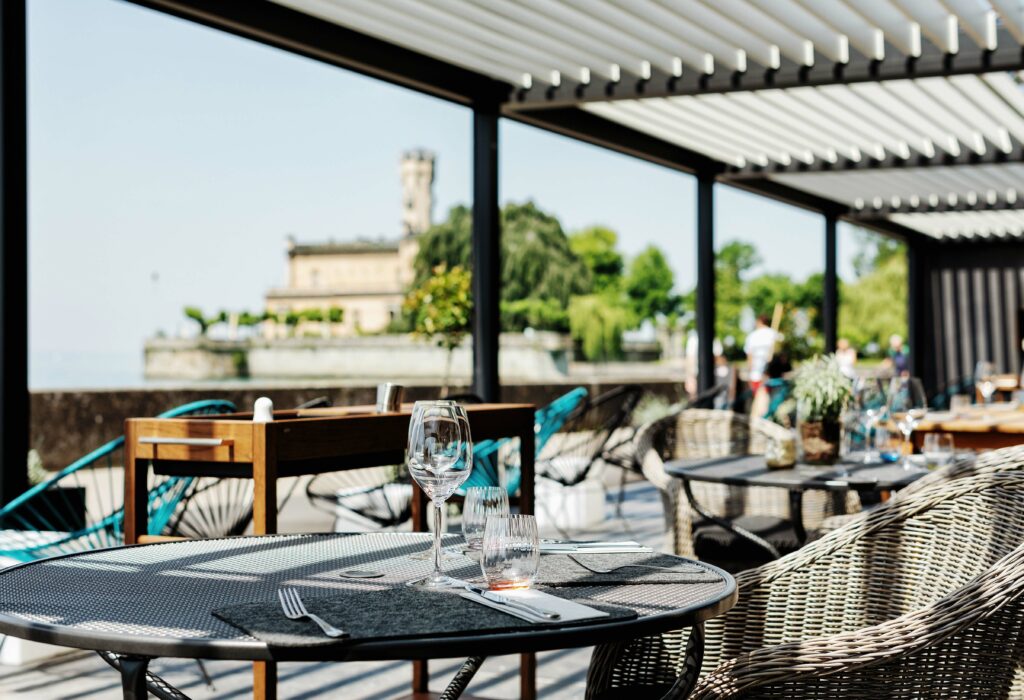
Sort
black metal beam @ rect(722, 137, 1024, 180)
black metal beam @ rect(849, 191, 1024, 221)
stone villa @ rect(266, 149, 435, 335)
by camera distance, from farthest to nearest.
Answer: stone villa @ rect(266, 149, 435, 335) < black metal beam @ rect(849, 191, 1024, 221) < black metal beam @ rect(722, 137, 1024, 180)

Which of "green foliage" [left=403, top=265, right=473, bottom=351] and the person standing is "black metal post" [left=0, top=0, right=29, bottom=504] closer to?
"green foliage" [left=403, top=265, right=473, bottom=351]

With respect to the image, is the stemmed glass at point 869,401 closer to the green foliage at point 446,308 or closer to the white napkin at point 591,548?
the white napkin at point 591,548

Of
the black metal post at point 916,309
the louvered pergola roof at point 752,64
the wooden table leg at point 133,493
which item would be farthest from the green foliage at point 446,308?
the black metal post at point 916,309

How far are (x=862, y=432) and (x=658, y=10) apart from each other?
2.33 metres

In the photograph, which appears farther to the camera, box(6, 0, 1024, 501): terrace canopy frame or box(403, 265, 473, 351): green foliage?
box(403, 265, 473, 351): green foliage

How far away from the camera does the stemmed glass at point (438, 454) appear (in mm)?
1503

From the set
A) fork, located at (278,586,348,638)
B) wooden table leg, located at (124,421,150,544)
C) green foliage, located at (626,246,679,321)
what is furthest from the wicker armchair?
green foliage, located at (626,246,679,321)

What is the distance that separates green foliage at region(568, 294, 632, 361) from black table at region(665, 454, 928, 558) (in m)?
A: 53.4

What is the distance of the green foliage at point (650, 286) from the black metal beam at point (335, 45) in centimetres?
6800

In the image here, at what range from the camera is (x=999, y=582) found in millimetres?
1456

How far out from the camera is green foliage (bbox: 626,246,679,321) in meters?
73.6

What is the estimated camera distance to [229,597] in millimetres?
1438

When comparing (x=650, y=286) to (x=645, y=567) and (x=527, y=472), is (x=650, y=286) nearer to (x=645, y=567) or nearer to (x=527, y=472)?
(x=527, y=472)

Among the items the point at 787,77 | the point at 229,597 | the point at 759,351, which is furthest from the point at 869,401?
the point at 759,351
